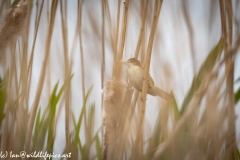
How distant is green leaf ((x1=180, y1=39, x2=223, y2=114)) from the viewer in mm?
905

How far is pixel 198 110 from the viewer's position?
89 centimetres

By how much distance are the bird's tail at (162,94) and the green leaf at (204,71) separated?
0.05 metres

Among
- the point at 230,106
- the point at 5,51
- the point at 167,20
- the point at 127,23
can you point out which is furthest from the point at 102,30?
the point at 230,106

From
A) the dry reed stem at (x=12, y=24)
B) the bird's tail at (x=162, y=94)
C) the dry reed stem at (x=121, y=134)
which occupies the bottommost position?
the dry reed stem at (x=121, y=134)

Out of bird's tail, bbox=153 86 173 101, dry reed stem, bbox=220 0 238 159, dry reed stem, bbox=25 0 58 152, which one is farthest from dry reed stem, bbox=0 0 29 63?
dry reed stem, bbox=220 0 238 159

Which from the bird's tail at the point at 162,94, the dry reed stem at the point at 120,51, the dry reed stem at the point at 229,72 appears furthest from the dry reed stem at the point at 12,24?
the dry reed stem at the point at 229,72

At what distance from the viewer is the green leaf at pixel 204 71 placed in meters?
0.90

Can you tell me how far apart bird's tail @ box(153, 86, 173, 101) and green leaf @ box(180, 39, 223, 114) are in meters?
0.05

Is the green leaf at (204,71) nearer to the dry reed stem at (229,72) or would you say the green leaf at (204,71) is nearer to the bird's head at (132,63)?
the dry reed stem at (229,72)

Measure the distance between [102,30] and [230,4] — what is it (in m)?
0.42

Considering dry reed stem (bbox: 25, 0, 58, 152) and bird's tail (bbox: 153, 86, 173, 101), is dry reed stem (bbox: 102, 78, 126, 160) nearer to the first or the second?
bird's tail (bbox: 153, 86, 173, 101)

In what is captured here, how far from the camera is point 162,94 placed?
36.4 inches

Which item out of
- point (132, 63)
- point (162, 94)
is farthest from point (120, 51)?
point (162, 94)

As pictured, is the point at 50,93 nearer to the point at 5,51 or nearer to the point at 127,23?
the point at 5,51
